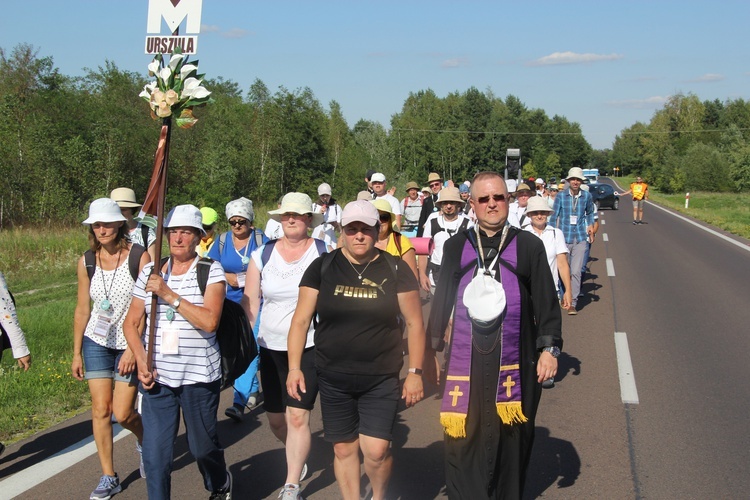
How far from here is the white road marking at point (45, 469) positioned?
15.7 ft

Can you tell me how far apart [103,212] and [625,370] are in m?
5.52

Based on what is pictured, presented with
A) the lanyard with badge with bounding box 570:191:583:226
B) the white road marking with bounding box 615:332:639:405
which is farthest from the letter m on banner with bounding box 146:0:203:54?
the lanyard with badge with bounding box 570:191:583:226

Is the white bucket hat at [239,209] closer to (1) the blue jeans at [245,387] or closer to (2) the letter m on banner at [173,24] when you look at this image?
(1) the blue jeans at [245,387]

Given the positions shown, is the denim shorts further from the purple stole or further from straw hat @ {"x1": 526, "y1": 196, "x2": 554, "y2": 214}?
straw hat @ {"x1": 526, "y1": 196, "x2": 554, "y2": 214}

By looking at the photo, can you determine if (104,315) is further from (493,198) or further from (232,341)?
(493,198)

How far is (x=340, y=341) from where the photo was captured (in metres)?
4.02

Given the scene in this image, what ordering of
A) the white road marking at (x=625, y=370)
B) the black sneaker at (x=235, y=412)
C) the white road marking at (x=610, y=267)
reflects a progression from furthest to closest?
the white road marking at (x=610, y=267)
the white road marking at (x=625, y=370)
the black sneaker at (x=235, y=412)

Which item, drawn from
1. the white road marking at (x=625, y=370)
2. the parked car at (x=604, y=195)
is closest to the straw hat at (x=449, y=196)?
the white road marking at (x=625, y=370)

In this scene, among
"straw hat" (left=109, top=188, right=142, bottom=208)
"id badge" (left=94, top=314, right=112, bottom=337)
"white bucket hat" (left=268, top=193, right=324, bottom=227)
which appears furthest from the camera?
"straw hat" (left=109, top=188, right=142, bottom=208)

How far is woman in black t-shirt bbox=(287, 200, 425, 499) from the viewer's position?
13.1 feet

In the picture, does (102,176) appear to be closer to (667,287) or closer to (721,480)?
(667,287)

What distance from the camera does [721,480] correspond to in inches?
189

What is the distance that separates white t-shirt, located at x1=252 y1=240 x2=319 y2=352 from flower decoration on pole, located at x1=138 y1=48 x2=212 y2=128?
3.64 ft

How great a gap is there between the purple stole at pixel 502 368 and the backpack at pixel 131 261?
2223 millimetres
